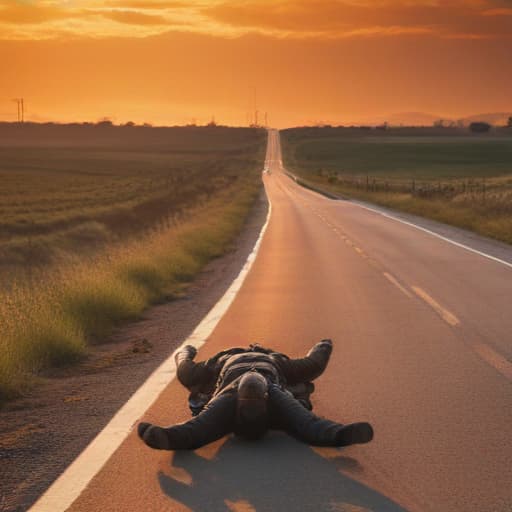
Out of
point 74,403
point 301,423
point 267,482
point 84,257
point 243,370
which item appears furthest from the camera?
point 84,257

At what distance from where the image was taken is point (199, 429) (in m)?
5.77

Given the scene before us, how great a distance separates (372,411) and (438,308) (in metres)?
6.40

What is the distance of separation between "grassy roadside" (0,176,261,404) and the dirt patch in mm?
244

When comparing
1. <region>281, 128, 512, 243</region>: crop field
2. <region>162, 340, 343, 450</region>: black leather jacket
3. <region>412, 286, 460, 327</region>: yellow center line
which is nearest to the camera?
<region>162, 340, 343, 450</region>: black leather jacket

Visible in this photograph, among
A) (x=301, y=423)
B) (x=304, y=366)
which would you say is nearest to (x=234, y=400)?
(x=301, y=423)

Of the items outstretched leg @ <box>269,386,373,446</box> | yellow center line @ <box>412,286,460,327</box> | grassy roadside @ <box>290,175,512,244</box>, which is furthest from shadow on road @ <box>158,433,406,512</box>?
grassy roadside @ <box>290,175,512,244</box>

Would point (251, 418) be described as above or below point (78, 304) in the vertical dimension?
above

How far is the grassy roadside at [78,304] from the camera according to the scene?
29.9 feet

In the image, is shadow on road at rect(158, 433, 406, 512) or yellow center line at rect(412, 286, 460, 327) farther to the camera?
yellow center line at rect(412, 286, 460, 327)

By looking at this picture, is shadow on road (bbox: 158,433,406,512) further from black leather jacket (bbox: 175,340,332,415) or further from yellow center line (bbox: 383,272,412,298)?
yellow center line (bbox: 383,272,412,298)

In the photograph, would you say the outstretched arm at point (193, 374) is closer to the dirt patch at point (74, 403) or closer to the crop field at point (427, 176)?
the dirt patch at point (74, 403)

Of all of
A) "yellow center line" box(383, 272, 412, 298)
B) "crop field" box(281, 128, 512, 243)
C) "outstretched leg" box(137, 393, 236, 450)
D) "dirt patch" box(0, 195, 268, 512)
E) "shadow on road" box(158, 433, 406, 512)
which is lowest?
"crop field" box(281, 128, 512, 243)

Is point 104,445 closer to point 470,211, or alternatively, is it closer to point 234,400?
point 234,400

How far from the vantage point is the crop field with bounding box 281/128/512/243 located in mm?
37822
